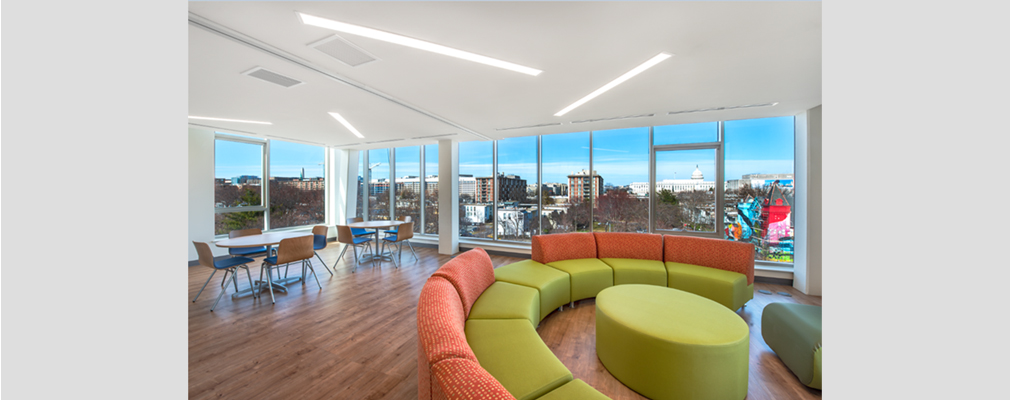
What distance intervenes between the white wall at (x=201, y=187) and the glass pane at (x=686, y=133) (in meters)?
7.87

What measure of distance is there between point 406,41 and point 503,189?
4278 millimetres

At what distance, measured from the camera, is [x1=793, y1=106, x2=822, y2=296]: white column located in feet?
11.9

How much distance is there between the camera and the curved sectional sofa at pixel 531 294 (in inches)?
47.5

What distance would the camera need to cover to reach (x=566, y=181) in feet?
18.1

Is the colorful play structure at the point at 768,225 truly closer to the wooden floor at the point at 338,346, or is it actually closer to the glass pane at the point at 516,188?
the wooden floor at the point at 338,346

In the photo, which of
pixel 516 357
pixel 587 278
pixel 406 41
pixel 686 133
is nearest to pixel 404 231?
pixel 587 278

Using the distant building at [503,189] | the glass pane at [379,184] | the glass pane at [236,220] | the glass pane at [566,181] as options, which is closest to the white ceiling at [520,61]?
the glass pane at [566,181]

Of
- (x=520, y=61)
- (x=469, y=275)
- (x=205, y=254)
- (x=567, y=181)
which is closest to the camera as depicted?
(x=520, y=61)

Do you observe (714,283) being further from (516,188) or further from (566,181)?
(516,188)

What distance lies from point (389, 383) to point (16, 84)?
6.94 ft

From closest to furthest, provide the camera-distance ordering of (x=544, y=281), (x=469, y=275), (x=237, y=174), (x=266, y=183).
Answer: (x=469, y=275) → (x=544, y=281) → (x=237, y=174) → (x=266, y=183)

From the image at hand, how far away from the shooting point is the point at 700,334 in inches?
72.5

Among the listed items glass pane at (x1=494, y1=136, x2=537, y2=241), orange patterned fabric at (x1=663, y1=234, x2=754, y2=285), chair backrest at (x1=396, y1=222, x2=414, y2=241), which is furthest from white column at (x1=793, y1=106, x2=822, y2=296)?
chair backrest at (x1=396, y1=222, x2=414, y2=241)

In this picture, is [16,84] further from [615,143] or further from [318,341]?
[615,143]
